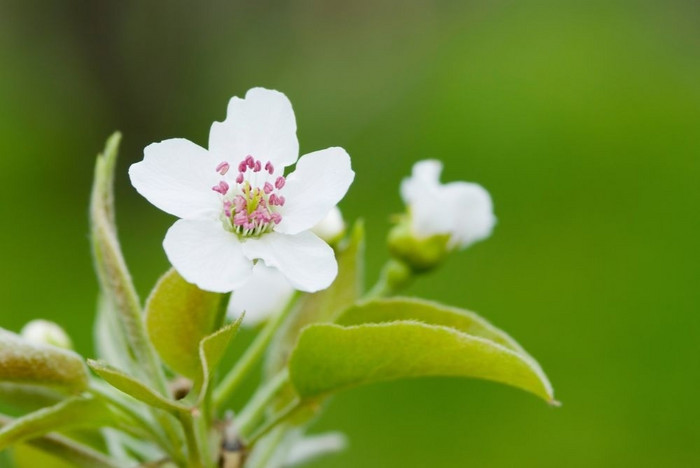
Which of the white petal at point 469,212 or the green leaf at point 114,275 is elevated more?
the white petal at point 469,212

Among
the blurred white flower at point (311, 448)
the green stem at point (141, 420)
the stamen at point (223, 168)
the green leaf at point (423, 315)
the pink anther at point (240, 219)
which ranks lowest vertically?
the blurred white flower at point (311, 448)

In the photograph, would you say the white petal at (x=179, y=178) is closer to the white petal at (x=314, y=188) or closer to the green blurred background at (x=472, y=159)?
the white petal at (x=314, y=188)

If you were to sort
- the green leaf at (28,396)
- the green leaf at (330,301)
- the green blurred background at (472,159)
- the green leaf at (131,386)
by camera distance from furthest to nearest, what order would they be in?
the green blurred background at (472,159)
the green leaf at (330,301)
the green leaf at (28,396)
the green leaf at (131,386)

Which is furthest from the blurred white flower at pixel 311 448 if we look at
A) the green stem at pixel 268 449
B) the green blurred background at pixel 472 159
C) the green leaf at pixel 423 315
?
the green blurred background at pixel 472 159

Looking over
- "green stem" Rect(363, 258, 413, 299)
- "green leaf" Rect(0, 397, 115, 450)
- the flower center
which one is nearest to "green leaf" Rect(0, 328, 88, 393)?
"green leaf" Rect(0, 397, 115, 450)

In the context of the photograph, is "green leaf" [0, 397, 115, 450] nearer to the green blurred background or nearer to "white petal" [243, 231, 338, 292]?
"white petal" [243, 231, 338, 292]

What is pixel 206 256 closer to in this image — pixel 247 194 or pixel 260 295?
pixel 247 194
